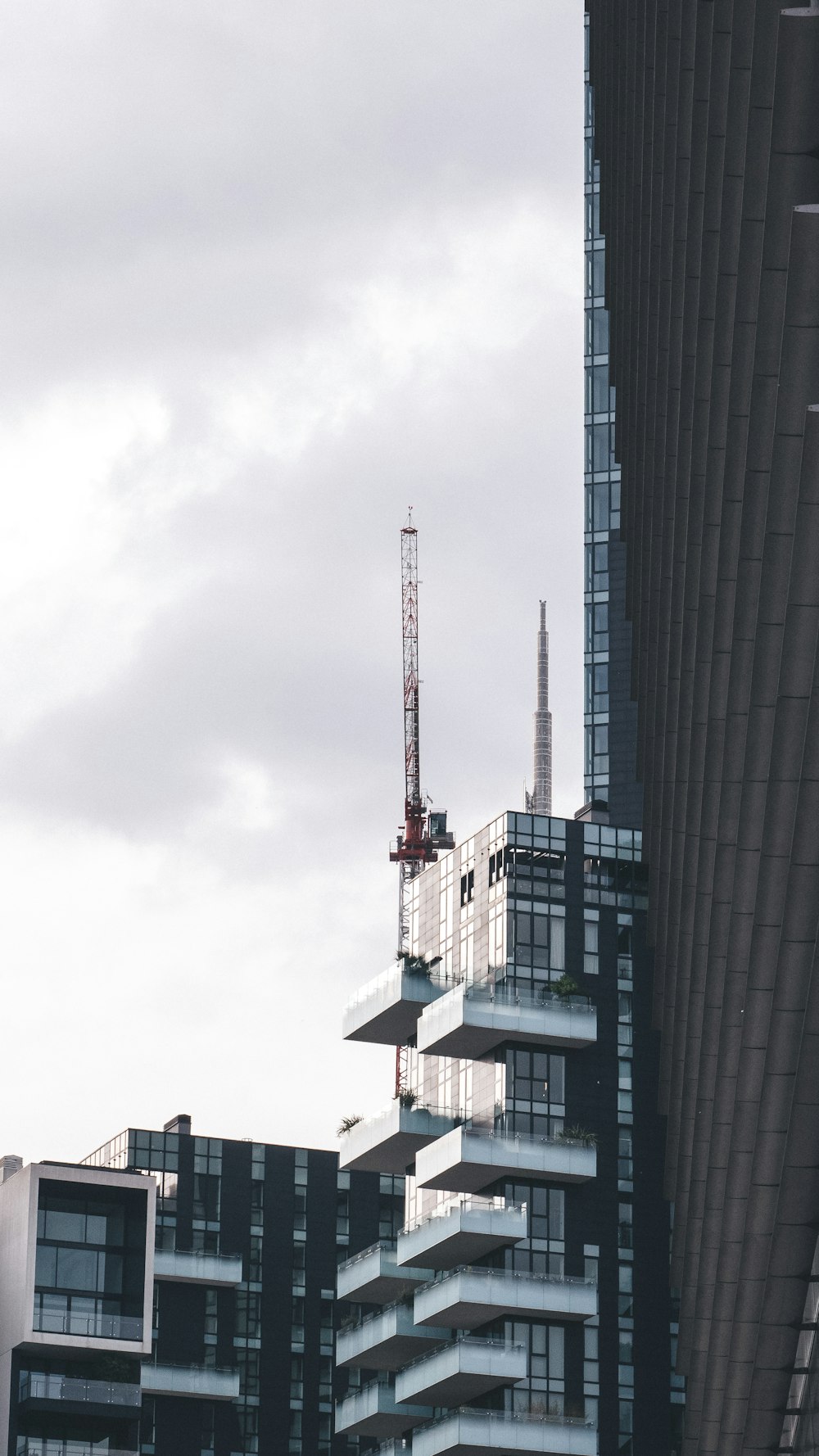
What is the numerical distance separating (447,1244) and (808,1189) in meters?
54.2

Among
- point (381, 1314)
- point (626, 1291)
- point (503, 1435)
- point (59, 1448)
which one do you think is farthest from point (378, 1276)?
point (59, 1448)

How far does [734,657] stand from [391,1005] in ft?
210

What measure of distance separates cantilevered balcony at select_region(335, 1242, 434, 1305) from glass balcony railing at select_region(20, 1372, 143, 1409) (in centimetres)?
1364

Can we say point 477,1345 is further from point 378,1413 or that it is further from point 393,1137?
point 393,1137

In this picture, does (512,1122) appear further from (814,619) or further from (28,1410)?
(814,619)

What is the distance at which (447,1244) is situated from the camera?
104 meters

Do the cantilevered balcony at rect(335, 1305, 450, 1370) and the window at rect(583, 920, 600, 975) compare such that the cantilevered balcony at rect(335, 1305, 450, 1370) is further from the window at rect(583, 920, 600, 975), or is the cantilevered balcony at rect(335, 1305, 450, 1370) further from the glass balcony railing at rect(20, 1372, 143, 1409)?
the window at rect(583, 920, 600, 975)

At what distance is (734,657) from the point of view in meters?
51.2

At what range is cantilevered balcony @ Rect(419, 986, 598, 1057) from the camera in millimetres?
105812

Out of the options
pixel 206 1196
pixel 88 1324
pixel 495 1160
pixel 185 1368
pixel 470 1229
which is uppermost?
pixel 495 1160

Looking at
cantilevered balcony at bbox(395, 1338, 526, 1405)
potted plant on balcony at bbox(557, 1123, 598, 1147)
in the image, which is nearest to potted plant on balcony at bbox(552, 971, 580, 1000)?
potted plant on balcony at bbox(557, 1123, 598, 1147)

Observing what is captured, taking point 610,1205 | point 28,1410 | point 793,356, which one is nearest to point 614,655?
point 610,1205

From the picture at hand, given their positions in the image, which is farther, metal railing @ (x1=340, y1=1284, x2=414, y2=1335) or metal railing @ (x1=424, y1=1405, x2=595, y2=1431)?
metal railing @ (x1=340, y1=1284, x2=414, y2=1335)

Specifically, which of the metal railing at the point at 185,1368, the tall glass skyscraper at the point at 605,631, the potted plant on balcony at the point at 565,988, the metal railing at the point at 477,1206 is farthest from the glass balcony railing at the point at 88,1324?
the tall glass skyscraper at the point at 605,631
